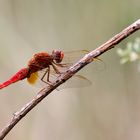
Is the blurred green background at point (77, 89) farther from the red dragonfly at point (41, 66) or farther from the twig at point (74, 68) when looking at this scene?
the twig at point (74, 68)

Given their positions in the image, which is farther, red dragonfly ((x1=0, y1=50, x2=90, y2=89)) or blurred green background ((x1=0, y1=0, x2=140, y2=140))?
blurred green background ((x1=0, y1=0, x2=140, y2=140))

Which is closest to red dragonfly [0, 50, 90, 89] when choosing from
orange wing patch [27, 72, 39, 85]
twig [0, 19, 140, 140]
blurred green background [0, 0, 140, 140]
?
orange wing patch [27, 72, 39, 85]

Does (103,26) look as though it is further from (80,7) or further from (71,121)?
(71,121)

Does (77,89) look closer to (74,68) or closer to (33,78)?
(33,78)

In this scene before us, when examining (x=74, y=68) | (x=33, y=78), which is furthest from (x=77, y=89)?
(x=74, y=68)

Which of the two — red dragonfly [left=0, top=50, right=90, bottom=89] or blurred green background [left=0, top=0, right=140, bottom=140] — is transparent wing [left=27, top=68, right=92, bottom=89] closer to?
red dragonfly [left=0, top=50, right=90, bottom=89]

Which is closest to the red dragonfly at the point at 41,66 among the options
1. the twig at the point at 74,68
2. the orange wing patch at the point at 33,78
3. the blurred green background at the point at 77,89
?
the orange wing patch at the point at 33,78

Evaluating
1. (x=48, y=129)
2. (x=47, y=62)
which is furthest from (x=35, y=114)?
(x=47, y=62)
